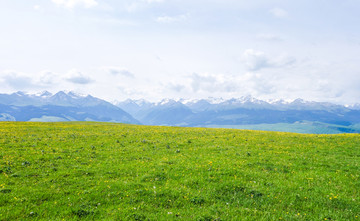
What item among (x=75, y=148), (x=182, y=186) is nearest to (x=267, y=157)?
(x=182, y=186)

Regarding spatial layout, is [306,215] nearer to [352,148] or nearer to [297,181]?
[297,181]

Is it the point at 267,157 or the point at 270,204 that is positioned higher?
the point at 267,157

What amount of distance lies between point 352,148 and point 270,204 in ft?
73.2

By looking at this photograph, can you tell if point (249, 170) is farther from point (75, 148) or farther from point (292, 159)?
point (75, 148)

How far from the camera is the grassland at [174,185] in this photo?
1066 centimetres

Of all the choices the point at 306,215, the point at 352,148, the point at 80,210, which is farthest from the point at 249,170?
the point at 352,148

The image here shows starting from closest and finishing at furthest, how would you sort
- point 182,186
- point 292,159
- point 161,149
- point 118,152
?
point 182,186, point 292,159, point 118,152, point 161,149

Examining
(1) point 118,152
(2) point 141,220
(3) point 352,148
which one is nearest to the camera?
(2) point 141,220

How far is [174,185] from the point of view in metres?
13.7

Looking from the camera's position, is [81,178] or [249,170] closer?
[81,178]

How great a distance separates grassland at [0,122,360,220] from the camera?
10.7 meters

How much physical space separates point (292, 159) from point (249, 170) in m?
6.91

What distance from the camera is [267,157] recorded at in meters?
20.8

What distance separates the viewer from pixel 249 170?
1667cm
